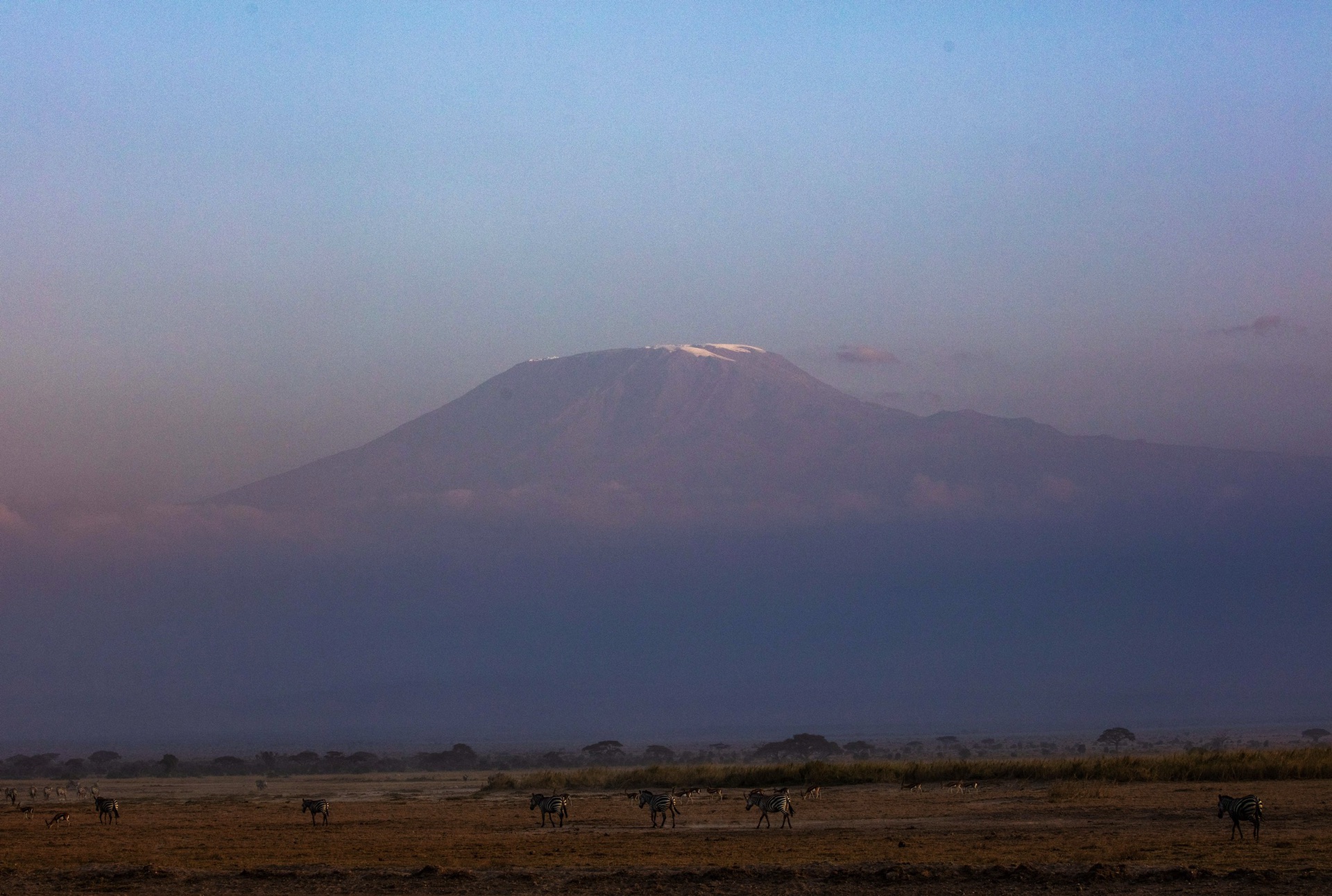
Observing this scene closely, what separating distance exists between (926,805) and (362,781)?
110 ft

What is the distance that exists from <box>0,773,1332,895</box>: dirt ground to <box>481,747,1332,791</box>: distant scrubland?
2.14 m

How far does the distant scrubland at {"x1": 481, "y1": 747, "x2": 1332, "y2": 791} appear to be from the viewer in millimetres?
42688

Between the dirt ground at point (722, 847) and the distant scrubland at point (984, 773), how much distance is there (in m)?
2.14

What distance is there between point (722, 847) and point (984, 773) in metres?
20.8

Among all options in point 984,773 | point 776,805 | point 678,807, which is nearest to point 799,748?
point 984,773

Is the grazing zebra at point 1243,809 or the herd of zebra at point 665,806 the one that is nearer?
the grazing zebra at point 1243,809

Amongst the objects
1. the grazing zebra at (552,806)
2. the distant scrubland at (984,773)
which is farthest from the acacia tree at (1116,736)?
the grazing zebra at (552,806)

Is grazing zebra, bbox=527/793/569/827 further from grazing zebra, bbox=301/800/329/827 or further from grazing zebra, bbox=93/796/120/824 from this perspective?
grazing zebra, bbox=93/796/120/824

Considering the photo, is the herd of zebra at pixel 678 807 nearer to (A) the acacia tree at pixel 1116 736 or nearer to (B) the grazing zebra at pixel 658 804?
(B) the grazing zebra at pixel 658 804

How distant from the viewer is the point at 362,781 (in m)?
64.6

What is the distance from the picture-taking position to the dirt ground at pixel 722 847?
22.4 m

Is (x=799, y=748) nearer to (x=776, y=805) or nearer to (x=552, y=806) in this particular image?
(x=552, y=806)

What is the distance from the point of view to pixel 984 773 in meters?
47.1

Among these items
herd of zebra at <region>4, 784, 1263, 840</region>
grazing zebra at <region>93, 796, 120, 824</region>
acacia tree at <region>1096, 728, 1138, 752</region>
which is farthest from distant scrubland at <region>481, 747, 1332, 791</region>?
acacia tree at <region>1096, 728, 1138, 752</region>
